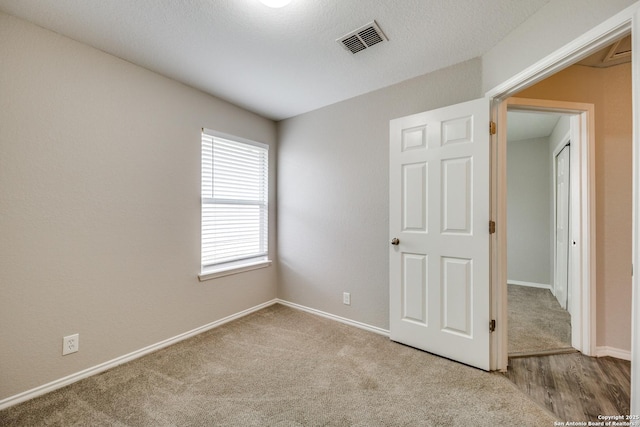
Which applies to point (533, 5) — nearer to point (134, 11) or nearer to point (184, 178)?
point (134, 11)

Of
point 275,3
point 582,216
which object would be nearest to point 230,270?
point 275,3

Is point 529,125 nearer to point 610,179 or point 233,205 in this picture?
point 610,179

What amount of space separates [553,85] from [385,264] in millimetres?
2089

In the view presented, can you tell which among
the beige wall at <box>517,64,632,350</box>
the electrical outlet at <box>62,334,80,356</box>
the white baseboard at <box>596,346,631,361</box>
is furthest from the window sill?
the white baseboard at <box>596,346,631,361</box>

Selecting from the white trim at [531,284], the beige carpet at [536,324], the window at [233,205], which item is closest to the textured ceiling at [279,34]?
the window at [233,205]

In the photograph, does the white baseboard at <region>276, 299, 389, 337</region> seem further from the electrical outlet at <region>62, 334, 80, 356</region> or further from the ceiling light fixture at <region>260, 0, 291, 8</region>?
the ceiling light fixture at <region>260, 0, 291, 8</region>

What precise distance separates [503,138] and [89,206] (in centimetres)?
312

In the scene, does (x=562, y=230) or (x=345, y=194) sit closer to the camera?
(x=345, y=194)

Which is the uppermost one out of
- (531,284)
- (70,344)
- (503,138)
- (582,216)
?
(503,138)

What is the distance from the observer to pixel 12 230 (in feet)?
5.38

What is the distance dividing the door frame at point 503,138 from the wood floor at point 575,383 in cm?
22

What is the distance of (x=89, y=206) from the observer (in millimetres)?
1938

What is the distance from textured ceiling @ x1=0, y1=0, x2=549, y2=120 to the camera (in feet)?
5.16

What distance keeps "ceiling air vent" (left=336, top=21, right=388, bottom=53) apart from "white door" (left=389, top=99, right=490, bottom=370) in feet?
2.27
